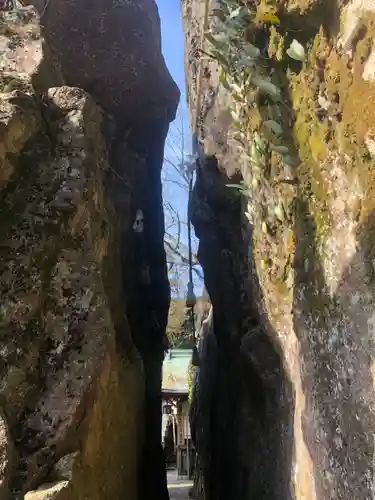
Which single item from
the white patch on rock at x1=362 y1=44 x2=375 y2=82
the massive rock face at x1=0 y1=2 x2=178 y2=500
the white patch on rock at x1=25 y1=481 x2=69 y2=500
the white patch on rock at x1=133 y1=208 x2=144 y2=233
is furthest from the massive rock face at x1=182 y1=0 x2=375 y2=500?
the white patch on rock at x1=133 y1=208 x2=144 y2=233

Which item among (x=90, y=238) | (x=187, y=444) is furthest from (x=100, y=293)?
(x=187, y=444)

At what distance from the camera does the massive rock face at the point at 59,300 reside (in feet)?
11.1

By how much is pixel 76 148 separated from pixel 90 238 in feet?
2.83

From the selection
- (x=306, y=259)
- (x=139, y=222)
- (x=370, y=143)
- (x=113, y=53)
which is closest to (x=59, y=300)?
(x=306, y=259)

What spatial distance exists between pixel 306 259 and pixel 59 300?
1782 millimetres

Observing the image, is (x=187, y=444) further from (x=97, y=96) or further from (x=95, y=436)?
(x=95, y=436)

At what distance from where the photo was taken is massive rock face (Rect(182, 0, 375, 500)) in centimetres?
286

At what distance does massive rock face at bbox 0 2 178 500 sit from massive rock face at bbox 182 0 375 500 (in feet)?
4.33

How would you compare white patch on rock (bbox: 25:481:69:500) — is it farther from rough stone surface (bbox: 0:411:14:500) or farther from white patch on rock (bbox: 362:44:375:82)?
white patch on rock (bbox: 362:44:375:82)

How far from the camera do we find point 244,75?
476cm

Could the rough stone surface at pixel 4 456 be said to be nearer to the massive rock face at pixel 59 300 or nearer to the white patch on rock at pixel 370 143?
the massive rock face at pixel 59 300

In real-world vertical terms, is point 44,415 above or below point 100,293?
below

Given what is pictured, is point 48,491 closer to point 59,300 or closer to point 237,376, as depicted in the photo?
point 59,300

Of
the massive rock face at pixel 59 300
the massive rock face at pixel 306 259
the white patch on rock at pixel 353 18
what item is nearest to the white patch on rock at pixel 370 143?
the massive rock face at pixel 306 259
